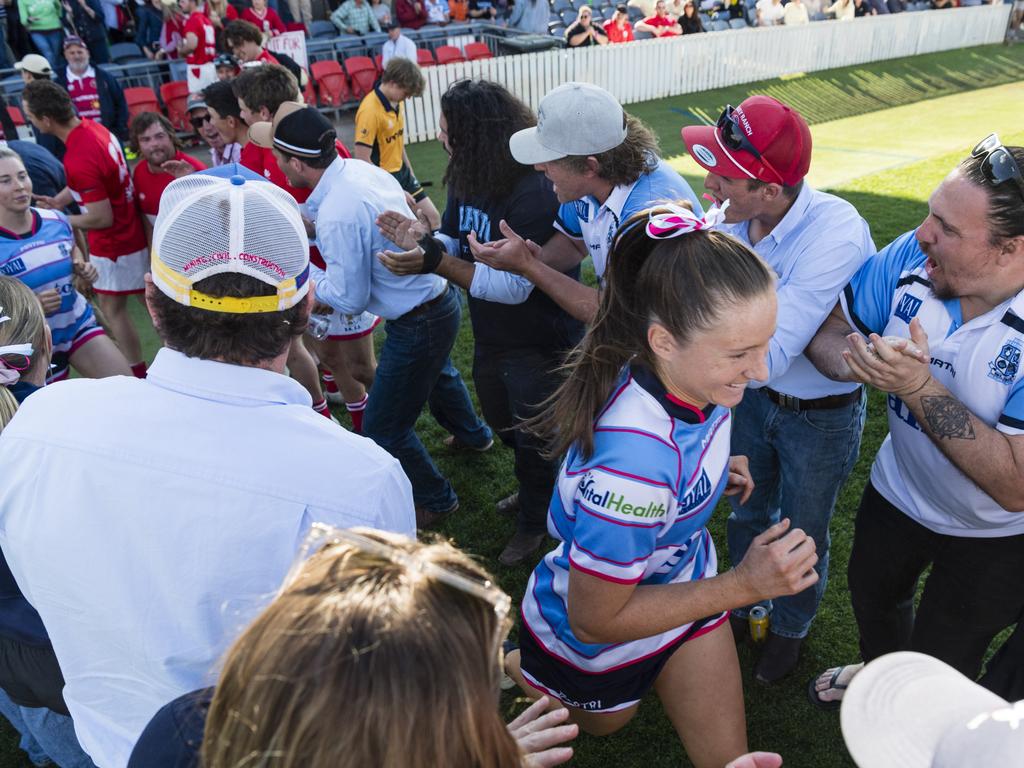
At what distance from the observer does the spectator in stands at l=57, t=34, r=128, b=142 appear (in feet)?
31.2

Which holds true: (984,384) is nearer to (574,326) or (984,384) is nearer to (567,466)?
(567,466)

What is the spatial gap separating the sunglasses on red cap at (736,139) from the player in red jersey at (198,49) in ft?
35.1

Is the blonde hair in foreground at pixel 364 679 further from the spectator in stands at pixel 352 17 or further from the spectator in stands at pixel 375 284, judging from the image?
the spectator in stands at pixel 352 17

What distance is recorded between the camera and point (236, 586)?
4.94ft

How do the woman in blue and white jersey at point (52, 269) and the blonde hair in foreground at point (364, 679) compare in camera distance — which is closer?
the blonde hair in foreground at point (364, 679)

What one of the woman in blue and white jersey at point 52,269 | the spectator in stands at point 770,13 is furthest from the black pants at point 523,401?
the spectator in stands at point 770,13

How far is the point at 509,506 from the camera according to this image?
14.5 ft

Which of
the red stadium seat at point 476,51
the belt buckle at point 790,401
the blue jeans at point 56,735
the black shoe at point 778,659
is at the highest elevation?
the belt buckle at point 790,401

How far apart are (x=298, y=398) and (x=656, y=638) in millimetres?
1179

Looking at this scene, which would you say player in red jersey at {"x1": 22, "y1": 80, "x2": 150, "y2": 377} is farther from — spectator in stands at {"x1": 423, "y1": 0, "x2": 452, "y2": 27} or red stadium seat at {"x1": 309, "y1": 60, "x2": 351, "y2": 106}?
spectator in stands at {"x1": 423, "y1": 0, "x2": 452, "y2": 27}

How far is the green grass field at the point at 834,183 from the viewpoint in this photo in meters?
3.10

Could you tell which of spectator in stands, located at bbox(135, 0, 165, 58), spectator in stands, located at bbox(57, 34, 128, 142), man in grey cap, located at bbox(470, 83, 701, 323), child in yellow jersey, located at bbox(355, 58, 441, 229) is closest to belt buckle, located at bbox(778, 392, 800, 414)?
man in grey cap, located at bbox(470, 83, 701, 323)

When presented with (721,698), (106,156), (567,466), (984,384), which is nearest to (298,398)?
(567,466)

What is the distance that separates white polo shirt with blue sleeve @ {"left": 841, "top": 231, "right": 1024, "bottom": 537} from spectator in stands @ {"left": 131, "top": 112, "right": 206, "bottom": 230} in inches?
183
